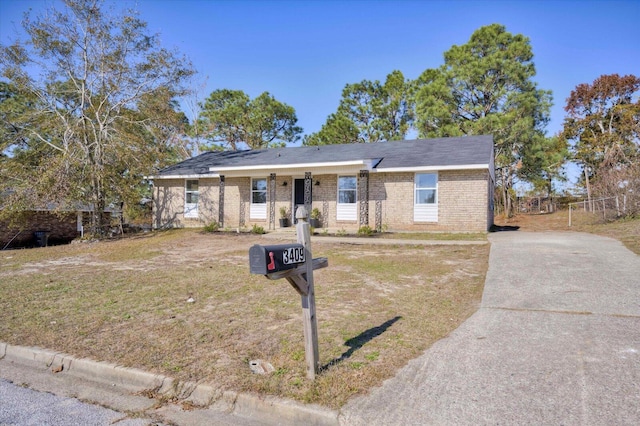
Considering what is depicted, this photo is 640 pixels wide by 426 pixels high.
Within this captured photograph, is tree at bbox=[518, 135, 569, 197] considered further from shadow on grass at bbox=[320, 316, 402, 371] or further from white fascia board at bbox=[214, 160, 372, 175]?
shadow on grass at bbox=[320, 316, 402, 371]

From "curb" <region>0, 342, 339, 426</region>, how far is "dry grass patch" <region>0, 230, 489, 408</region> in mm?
101

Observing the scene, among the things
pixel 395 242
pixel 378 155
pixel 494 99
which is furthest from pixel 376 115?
pixel 395 242

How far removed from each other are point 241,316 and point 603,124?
34.5 metres

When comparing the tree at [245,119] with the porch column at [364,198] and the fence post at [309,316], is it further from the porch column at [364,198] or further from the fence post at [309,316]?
the fence post at [309,316]

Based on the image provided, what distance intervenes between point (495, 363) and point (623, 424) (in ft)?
3.60

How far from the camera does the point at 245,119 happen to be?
116ft

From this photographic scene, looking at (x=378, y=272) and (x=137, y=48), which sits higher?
(x=137, y=48)

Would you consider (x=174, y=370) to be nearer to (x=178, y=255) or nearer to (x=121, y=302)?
(x=121, y=302)

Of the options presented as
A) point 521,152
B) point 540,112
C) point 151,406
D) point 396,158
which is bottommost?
point 151,406

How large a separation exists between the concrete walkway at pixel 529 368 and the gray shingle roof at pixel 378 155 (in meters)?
10.4

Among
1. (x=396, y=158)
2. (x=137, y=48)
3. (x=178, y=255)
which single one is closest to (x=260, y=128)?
(x=137, y=48)

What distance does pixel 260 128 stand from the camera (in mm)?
35562

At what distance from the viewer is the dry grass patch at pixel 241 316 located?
141 inches

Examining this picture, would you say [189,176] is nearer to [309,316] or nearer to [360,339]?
[360,339]
